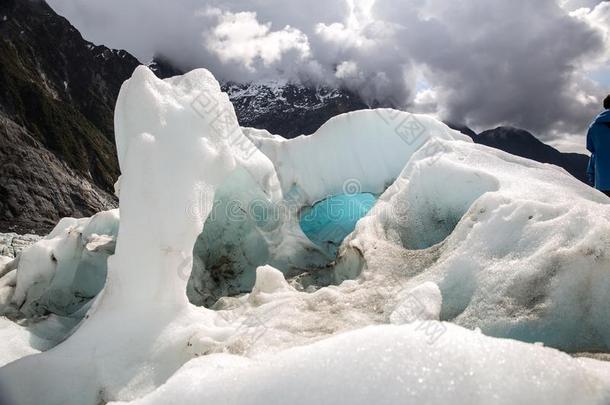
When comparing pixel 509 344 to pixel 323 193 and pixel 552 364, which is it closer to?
pixel 552 364

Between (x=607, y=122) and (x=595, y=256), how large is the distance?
9.08 ft

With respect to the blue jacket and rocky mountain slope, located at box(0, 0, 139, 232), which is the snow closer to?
the blue jacket

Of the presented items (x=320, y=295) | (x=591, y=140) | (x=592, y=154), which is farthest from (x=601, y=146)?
(x=320, y=295)

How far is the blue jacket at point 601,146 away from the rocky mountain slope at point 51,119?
Result: 26742 millimetres

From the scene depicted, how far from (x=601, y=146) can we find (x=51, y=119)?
2400 inches

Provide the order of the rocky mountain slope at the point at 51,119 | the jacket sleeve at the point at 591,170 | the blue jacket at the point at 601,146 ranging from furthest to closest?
1. the rocky mountain slope at the point at 51,119
2. the jacket sleeve at the point at 591,170
3. the blue jacket at the point at 601,146

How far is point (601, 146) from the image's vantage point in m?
5.12

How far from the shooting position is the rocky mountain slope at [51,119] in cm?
3135

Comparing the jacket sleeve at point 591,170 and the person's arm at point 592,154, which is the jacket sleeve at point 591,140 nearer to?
the person's arm at point 592,154

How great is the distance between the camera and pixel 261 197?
6.52 metres

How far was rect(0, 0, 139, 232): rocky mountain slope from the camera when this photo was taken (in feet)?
103

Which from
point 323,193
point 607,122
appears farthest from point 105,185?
point 607,122

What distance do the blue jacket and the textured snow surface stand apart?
0.63 meters

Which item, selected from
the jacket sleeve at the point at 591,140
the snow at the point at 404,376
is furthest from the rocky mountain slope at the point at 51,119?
the snow at the point at 404,376
